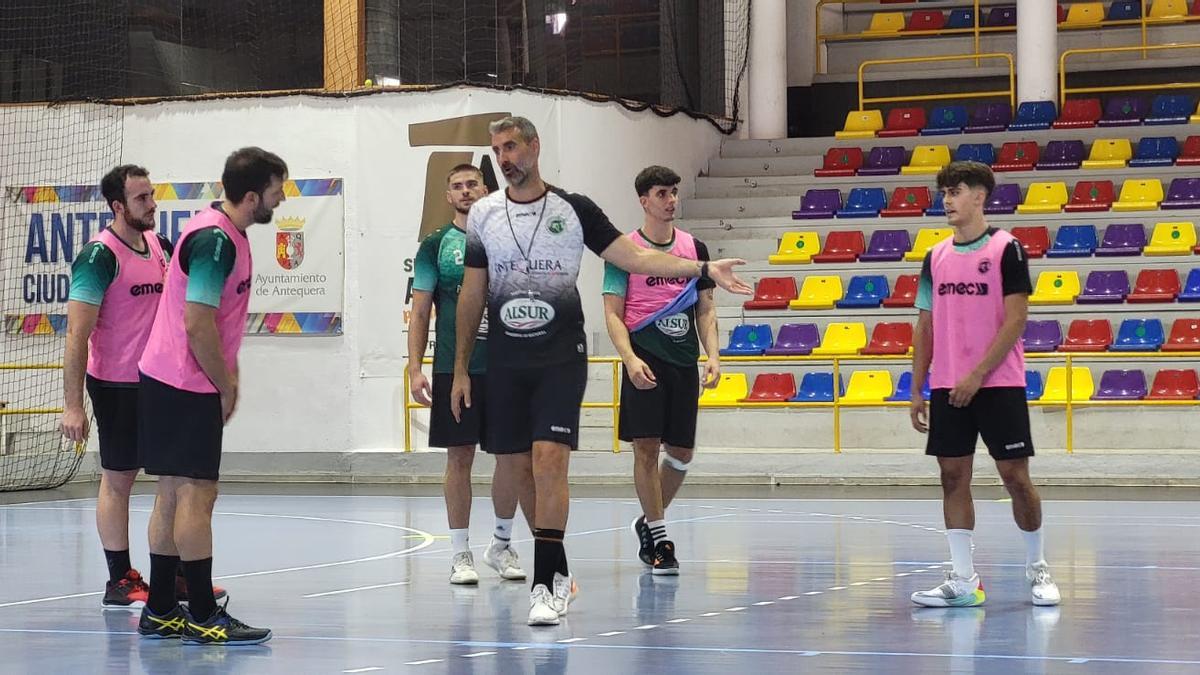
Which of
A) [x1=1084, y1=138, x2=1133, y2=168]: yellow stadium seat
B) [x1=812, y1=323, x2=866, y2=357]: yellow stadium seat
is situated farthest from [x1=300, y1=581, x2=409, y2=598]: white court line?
[x1=1084, y1=138, x2=1133, y2=168]: yellow stadium seat

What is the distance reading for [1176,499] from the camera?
1356cm

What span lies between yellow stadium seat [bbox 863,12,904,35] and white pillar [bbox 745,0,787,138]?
2.41 meters

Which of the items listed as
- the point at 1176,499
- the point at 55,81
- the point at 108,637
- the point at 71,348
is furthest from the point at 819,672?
the point at 55,81

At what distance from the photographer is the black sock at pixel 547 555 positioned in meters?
7.05

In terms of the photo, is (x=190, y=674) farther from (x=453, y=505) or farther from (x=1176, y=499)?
(x=1176, y=499)

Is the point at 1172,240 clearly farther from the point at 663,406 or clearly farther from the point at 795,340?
the point at 663,406

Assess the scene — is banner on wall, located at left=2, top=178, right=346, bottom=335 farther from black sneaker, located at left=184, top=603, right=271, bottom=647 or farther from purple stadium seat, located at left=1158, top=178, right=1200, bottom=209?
black sneaker, located at left=184, top=603, right=271, bottom=647

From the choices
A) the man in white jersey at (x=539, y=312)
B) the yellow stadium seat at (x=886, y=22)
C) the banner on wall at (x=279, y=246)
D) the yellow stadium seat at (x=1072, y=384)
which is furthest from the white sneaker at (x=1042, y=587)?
the yellow stadium seat at (x=886, y=22)

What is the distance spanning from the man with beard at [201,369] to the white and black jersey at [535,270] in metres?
0.95

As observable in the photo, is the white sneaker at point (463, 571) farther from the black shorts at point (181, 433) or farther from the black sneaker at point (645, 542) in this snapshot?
the black shorts at point (181, 433)

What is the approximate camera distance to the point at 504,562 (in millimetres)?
8883

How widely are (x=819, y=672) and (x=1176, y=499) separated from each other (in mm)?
8600

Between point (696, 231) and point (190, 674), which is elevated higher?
point (696, 231)

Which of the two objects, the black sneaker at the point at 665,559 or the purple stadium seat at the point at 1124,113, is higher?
the purple stadium seat at the point at 1124,113
